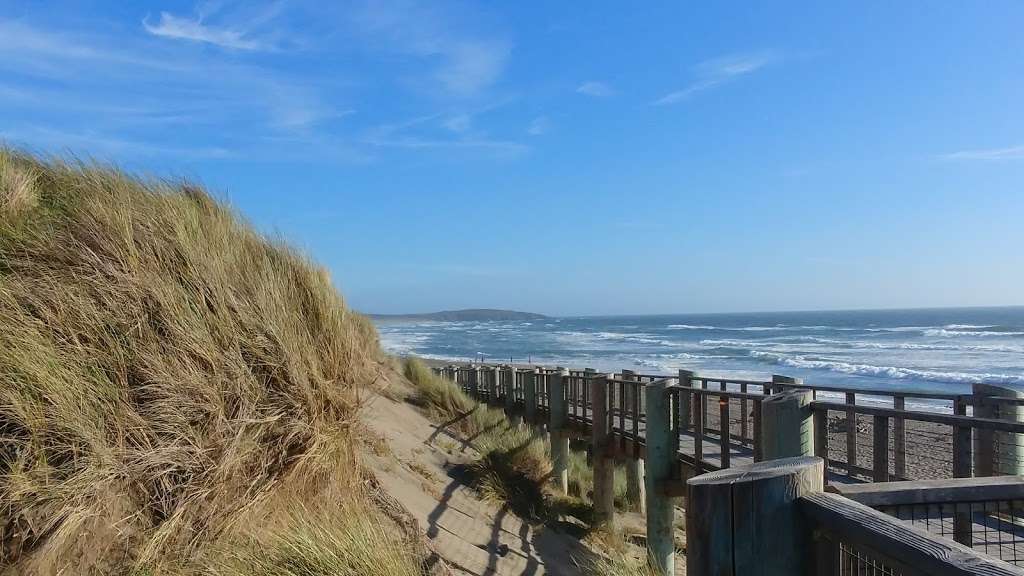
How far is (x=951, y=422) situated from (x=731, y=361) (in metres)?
47.2

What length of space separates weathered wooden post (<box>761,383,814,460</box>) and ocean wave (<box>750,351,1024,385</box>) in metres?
26.7

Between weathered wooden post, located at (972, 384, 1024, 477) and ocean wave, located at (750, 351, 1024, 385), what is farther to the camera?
ocean wave, located at (750, 351, 1024, 385)

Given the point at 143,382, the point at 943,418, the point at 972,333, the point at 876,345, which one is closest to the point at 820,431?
the point at 943,418

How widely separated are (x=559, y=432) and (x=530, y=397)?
290cm

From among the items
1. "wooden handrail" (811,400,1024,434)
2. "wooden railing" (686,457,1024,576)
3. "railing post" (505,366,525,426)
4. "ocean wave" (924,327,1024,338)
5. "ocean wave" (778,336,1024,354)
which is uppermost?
"wooden railing" (686,457,1024,576)

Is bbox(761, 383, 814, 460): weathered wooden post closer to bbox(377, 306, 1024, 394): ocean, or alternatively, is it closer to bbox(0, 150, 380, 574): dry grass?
bbox(0, 150, 380, 574): dry grass

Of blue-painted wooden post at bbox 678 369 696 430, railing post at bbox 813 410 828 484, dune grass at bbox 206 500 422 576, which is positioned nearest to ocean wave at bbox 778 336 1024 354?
blue-painted wooden post at bbox 678 369 696 430

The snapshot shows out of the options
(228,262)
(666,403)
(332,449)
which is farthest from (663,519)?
(228,262)

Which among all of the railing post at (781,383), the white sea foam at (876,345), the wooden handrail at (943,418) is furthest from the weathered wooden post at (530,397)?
the white sea foam at (876,345)

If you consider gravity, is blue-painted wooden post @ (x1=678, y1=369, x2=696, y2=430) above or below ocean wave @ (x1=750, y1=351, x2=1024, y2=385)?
above

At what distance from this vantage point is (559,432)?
12.4 m

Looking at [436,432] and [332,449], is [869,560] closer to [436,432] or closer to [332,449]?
[332,449]

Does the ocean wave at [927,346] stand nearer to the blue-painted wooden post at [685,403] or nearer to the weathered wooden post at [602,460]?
the blue-painted wooden post at [685,403]

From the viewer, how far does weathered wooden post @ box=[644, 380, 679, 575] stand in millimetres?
7707
